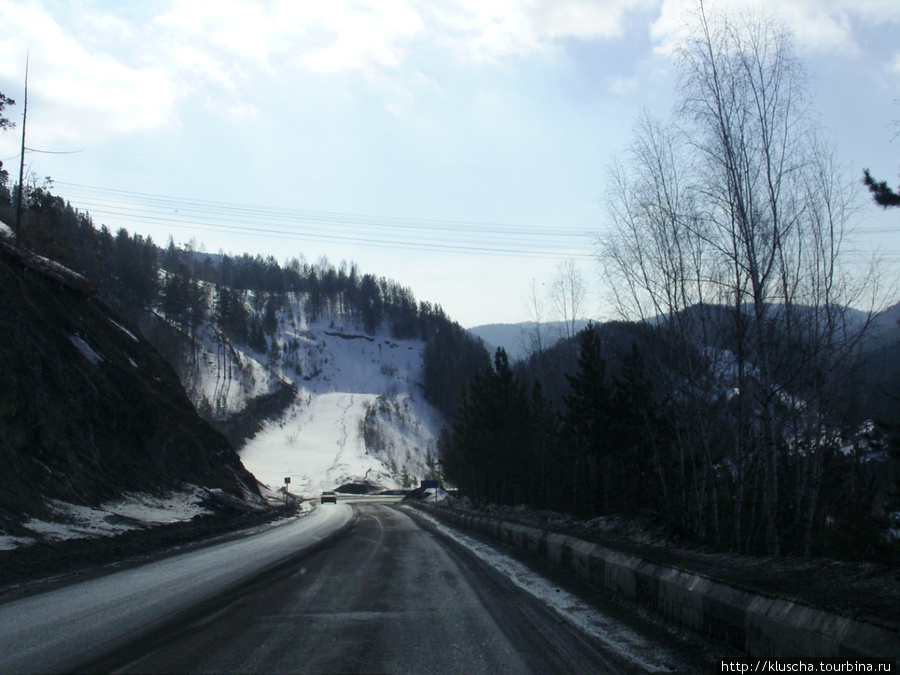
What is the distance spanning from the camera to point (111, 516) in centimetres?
2016

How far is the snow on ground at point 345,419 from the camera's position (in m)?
105

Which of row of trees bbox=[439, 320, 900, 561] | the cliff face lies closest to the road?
row of trees bbox=[439, 320, 900, 561]

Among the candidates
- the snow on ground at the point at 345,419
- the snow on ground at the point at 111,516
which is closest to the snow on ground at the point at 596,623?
the snow on ground at the point at 111,516

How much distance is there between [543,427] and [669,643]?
115 ft

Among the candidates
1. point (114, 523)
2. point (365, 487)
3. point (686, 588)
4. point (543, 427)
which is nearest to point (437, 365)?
point (365, 487)

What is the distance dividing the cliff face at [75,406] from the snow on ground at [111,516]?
0.53m

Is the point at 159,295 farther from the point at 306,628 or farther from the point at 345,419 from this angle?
the point at 306,628

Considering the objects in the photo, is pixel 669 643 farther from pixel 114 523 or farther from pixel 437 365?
pixel 437 365

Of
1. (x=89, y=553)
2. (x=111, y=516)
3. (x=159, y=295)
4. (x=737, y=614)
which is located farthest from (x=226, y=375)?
(x=737, y=614)

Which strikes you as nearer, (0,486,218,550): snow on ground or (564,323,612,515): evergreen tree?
(0,486,218,550): snow on ground

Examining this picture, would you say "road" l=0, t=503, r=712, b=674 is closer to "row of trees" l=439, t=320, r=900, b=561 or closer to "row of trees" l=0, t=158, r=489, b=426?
"row of trees" l=439, t=320, r=900, b=561

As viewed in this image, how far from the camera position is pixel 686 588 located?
6684mm

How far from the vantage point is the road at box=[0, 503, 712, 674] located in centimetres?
550

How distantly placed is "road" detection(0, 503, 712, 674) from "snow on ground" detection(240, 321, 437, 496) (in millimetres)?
82773
